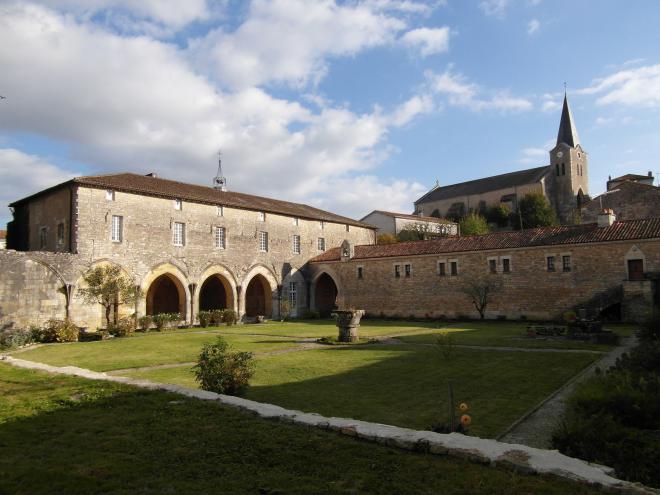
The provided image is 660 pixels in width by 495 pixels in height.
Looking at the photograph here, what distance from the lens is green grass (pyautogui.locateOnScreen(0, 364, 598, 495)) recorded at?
4.20m

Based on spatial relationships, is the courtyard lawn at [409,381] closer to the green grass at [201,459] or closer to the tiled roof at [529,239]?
the green grass at [201,459]

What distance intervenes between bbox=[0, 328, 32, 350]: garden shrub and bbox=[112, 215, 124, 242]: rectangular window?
6.24 metres

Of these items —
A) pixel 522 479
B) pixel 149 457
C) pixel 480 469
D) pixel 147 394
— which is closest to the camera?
pixel 522 479

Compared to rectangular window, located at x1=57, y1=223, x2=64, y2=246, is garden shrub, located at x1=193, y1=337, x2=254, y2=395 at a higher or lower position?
lower

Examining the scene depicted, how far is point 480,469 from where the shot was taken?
14.5 feet

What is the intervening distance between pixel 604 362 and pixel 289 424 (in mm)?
9639

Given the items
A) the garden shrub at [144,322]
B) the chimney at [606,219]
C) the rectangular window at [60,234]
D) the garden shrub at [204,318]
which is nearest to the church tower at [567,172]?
the chimney at [606,219]

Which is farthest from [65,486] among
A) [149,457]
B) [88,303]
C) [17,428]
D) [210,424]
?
[88,303]

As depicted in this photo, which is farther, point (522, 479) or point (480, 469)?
point (480, 469)

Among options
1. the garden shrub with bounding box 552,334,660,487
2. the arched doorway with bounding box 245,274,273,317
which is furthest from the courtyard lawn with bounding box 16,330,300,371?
the arched doorway with bounding box 245,274,273,317

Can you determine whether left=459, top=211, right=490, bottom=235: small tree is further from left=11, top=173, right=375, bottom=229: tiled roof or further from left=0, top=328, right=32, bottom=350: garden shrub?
left=0, top=328, right=32, bottom=350: garden shrub

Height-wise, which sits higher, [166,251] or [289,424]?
[166,251]

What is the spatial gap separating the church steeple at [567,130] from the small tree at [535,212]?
34.2 feet

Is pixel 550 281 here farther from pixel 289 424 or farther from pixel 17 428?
pixel 17 428
